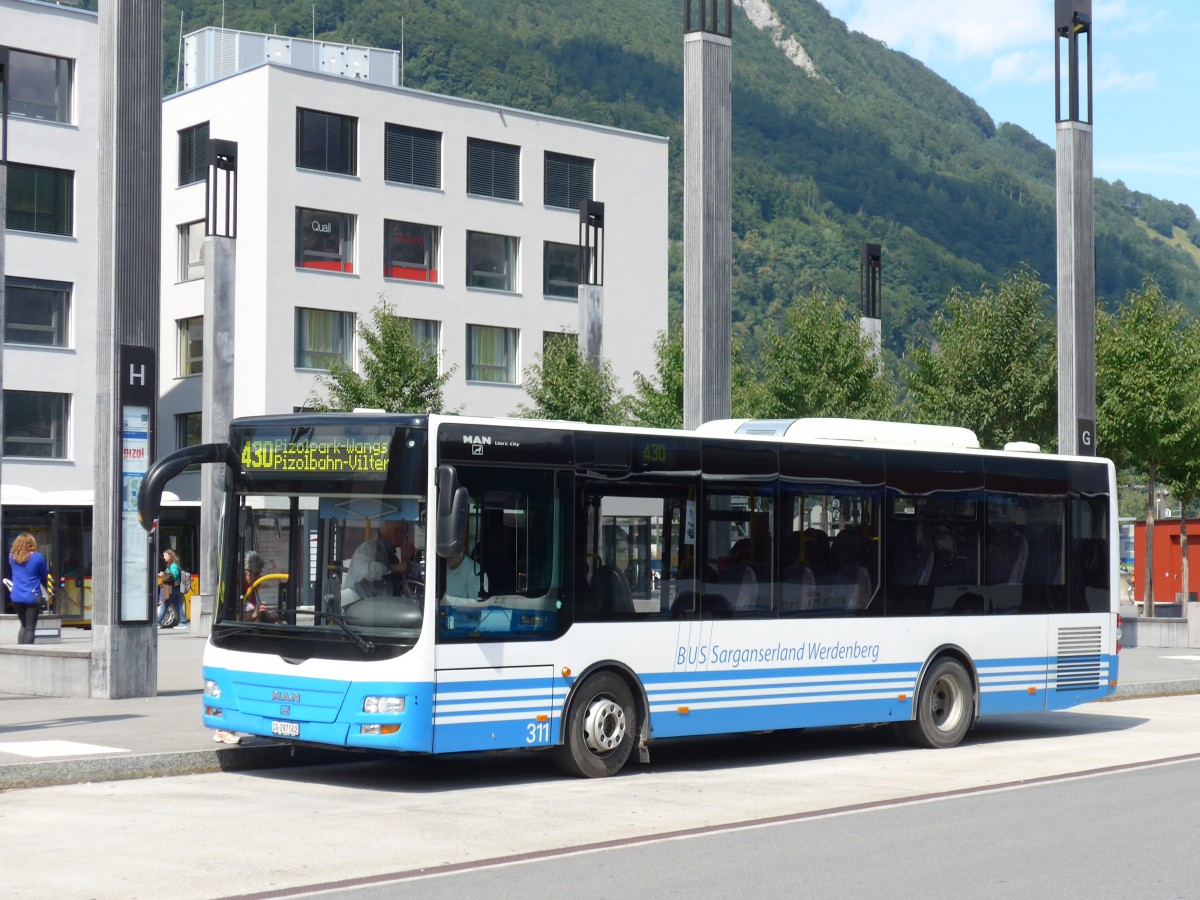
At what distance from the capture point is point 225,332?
37.6 m

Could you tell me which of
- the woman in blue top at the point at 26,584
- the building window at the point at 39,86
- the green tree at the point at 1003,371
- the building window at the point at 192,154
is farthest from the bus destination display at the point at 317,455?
the building window at the point at 192,154

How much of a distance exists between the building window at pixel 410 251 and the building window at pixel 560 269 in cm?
473

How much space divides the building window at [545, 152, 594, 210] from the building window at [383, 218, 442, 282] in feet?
17.8

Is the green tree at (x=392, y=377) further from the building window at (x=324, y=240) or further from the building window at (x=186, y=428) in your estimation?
the building window at (x=186, y=428)

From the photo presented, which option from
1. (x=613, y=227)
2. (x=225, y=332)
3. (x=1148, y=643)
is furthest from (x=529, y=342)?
(x=1148, y=643)

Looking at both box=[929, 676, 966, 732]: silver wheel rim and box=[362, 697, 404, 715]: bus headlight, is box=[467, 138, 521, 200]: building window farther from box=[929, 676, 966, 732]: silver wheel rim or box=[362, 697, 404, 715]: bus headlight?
box=[362, 697, 404, 715]: bus headlight

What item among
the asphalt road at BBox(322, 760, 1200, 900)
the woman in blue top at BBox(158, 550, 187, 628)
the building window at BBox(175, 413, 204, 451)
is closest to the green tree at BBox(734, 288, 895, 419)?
the woman in blue top at BBox(158, 550, 187, 628)

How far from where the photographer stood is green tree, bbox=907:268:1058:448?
3894cm

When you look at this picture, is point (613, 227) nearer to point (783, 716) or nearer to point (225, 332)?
point (225, 332)

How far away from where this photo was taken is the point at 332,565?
12.0 metres

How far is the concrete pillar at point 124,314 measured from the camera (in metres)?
16.8

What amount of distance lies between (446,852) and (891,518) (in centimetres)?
692

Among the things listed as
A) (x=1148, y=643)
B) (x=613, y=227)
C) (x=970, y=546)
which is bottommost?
(x=1148, y=643)

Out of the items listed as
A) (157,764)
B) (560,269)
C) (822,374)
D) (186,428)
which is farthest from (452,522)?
(560,269)
